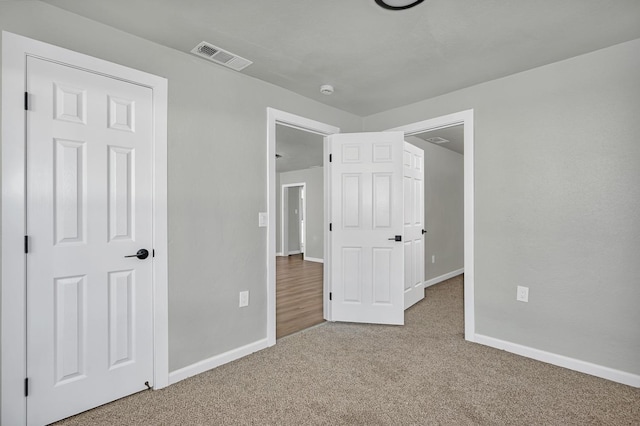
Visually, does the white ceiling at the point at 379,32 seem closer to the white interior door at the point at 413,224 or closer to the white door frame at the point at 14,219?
the white door frame at the point at 14,219

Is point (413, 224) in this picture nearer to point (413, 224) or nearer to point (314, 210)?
point (413, 224)

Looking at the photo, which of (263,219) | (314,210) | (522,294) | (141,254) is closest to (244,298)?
(263,219)

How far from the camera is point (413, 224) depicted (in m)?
4.29

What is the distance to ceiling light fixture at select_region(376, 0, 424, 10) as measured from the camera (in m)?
1.80

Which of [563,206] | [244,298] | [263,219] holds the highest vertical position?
[563,206]

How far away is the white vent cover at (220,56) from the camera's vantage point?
232 cm

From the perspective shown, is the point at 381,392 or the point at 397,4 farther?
the point at 381,392

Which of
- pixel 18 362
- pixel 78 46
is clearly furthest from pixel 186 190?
pixel 18 362

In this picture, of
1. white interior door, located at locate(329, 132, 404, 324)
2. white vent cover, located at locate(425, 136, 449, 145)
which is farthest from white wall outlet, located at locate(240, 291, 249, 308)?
white vent cover, located at locate(425, 136, 449, 145)

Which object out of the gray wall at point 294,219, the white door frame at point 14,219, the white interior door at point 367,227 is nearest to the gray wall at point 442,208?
the white interior door at point 367,227

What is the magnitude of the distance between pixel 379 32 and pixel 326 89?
3.29ft

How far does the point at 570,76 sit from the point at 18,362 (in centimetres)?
421

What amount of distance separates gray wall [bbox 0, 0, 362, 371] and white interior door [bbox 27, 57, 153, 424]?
195 millimetres

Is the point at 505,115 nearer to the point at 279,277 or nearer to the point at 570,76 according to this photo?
the point at 570,76
